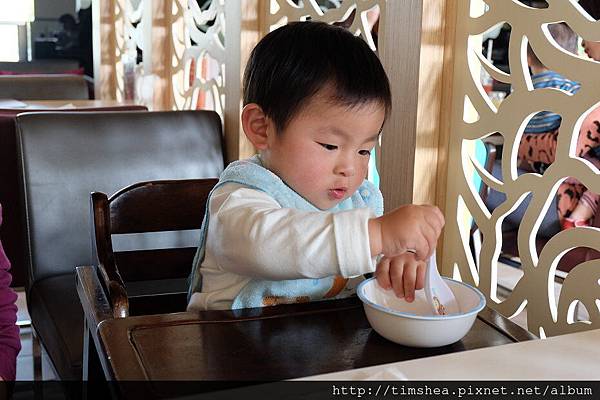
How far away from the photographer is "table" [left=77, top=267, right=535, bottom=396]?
810 millimetres

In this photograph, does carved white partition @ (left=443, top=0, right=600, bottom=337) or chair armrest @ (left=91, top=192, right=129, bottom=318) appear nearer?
carved white partition @ (left=443, top=0, right=600, bottom=337)

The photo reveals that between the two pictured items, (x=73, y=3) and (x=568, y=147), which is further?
(x=73, y=3)

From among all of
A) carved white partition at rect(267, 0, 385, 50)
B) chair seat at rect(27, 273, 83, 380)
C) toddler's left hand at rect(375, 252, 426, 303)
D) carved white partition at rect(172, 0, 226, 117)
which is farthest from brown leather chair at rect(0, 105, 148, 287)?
toddler's left hand at rect(375, 252, 426, 303)

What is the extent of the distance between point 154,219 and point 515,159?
754mm

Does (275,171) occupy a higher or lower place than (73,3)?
lower

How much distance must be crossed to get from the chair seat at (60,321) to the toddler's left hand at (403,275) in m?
0.80

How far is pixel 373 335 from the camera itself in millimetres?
939

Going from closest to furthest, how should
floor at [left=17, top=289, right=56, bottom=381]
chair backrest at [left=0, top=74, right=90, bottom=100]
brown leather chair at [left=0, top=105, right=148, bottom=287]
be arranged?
floor at [left=17, top=289, right=56, bottom=381] → brown leather chair at [left=0, top=105, right=148, bottom=287] → chair backrest at [left=0, top=74, right=90, bottom=100]

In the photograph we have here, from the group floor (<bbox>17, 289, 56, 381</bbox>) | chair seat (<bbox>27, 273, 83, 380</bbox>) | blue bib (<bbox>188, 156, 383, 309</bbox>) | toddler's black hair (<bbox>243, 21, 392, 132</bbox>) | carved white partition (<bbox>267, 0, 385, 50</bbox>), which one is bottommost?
floor (<bbox>17, 289, 56, 381</bbox>)

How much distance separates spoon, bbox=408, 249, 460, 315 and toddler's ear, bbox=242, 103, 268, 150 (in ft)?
1.07

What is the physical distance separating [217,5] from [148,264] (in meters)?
1.09

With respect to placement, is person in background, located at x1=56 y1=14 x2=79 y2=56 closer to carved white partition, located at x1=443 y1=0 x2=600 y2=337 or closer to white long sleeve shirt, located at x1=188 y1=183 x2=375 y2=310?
carved white partition, located at x1=443 y1=0 x2=600 y2=337

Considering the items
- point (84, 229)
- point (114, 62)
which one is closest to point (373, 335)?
point (84, 229)

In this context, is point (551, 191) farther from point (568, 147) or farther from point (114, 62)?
point (114, 62)
